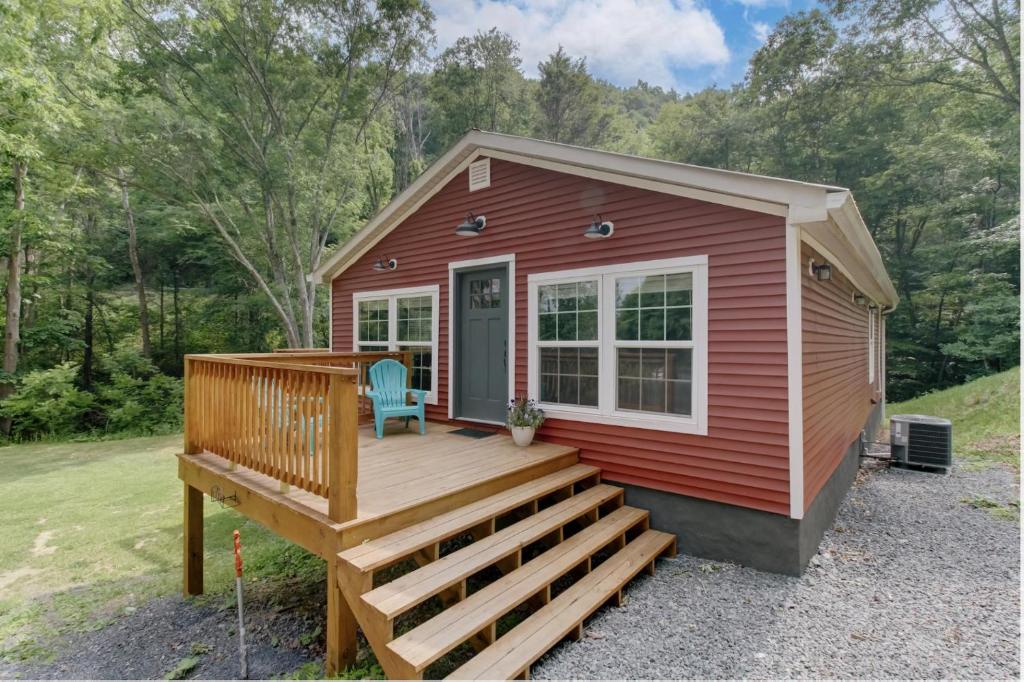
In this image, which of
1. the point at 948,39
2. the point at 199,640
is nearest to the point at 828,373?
the point at 199,640

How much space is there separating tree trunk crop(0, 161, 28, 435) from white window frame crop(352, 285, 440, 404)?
30.7ft

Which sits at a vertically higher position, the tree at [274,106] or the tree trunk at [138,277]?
the tree at [274,106]

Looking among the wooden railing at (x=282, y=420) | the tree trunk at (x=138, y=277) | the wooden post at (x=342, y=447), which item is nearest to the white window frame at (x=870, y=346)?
the wooden railing at (x=282, y=420)

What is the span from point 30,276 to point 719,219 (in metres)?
15.5

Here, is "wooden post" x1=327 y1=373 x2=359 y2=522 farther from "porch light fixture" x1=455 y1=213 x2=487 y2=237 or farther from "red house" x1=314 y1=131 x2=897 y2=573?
"porch light fixture" x1=455 y1=213 x2=487 y2=237

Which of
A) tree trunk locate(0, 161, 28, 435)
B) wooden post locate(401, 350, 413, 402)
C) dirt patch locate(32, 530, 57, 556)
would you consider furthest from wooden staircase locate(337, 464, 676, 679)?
tree trunk locate(0, 161, 28, 435)

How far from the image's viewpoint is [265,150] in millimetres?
11344

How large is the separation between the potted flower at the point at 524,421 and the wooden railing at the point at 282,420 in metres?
1.97

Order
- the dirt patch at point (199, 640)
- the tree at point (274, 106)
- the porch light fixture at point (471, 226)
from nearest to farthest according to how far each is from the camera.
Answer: the dirt patch at point (199, 640) → the porch light fixture at point (471, 226) → the tree at point (274, 106)

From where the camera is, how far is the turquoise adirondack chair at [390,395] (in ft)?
17.6

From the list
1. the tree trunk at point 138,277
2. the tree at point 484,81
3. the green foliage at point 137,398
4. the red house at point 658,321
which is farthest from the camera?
the tree at point 484,81

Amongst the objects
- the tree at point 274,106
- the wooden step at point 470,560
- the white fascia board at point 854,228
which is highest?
the tree at point 274,106

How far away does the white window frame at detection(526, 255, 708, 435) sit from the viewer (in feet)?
13.5

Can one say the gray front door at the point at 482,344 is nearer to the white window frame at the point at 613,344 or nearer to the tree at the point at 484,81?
the white window frame at the point at 613,344
